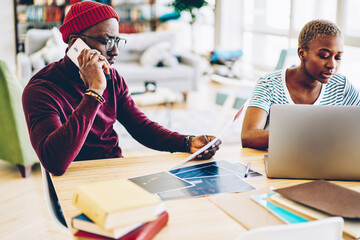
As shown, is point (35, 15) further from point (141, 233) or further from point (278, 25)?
point (141, 233)

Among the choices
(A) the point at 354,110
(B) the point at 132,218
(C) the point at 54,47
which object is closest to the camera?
(B) the point at 132,218

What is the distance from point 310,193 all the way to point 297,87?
34.2 inches

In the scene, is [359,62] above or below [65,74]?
below

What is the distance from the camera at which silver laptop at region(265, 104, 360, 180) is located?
1.33 metres

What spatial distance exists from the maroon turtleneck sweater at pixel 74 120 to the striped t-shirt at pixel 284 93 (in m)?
0.44

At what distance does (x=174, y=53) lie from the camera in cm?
641

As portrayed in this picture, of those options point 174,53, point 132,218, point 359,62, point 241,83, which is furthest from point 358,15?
point 132,218

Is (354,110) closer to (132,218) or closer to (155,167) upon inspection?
(155,167)

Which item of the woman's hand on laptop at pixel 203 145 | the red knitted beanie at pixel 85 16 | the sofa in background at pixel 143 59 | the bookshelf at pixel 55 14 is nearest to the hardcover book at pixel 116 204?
the woman's hand on laptop at pixel 203 145

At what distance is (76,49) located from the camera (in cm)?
164

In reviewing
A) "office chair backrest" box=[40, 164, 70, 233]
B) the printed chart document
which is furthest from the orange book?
"office chair backrest" box=[40, 164, 70, 233]

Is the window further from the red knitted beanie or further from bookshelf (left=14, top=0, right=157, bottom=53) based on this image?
the red knitted beanie

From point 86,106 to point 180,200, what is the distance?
466 mm

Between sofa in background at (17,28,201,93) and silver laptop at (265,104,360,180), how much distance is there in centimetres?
454
